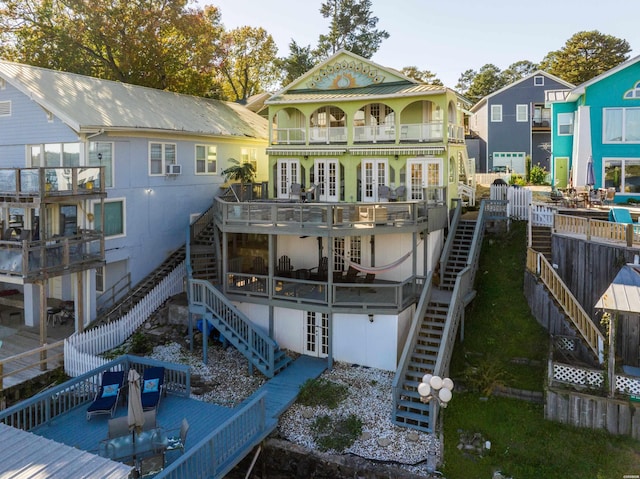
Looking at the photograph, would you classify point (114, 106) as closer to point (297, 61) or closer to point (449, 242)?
point (449, 242)

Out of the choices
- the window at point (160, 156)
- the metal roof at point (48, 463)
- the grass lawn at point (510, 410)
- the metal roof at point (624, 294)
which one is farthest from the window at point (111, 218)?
the metal roof at point (624, 294)

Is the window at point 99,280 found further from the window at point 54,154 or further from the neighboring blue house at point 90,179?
the window at point 54,154

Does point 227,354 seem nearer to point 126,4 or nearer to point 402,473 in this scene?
point 402,473

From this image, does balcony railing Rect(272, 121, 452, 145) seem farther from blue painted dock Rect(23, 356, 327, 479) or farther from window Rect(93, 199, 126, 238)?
blue painted dock Rect(23, 356, 327, 479)

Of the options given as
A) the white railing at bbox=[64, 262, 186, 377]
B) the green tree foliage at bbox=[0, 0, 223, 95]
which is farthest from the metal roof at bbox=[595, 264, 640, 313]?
the green tree foliage at bbox=[0, 0, 223, 95]

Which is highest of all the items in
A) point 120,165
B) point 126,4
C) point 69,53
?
point 126,4

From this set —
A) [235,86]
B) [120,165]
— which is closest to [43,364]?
→ [120,165]
